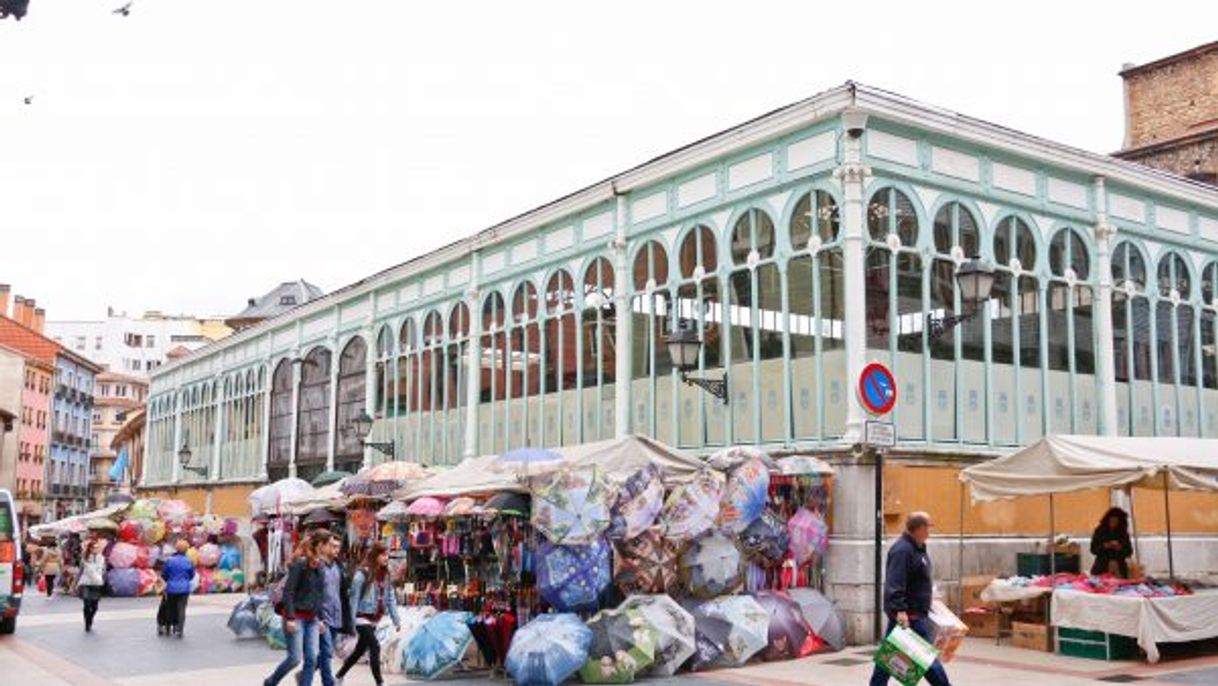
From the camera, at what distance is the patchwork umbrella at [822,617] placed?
15.4m

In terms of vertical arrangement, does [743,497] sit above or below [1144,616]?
above

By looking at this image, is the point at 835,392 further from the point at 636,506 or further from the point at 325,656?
the point at 325,656

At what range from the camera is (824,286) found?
17500mm

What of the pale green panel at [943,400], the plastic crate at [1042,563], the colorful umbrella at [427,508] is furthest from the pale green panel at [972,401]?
the colorful umbrella at [427,508]

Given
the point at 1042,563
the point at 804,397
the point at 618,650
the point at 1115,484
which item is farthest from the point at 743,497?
the point at 1042,563

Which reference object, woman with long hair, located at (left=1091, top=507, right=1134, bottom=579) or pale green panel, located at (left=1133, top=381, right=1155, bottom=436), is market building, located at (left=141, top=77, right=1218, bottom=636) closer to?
pale green panel, located at (left=1133, top=381, right=1155, bottom=436)

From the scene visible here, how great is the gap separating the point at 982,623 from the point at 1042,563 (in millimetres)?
1634

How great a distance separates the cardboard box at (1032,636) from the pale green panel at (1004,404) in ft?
12.2

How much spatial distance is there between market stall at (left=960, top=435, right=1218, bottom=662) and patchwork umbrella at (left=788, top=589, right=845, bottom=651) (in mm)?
2066

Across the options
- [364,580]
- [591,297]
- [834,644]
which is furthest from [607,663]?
[591,297]

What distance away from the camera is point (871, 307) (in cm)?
1725

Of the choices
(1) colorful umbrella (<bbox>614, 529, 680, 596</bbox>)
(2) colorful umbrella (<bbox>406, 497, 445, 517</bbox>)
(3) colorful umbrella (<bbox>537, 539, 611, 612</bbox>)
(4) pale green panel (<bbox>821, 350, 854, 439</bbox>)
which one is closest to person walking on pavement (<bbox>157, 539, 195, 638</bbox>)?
(2) colorful umbrella (<bbox>406, 497, 445, 517</bbox>)

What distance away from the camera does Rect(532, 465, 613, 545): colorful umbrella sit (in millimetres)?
13508

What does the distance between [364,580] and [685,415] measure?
27.4 feet
